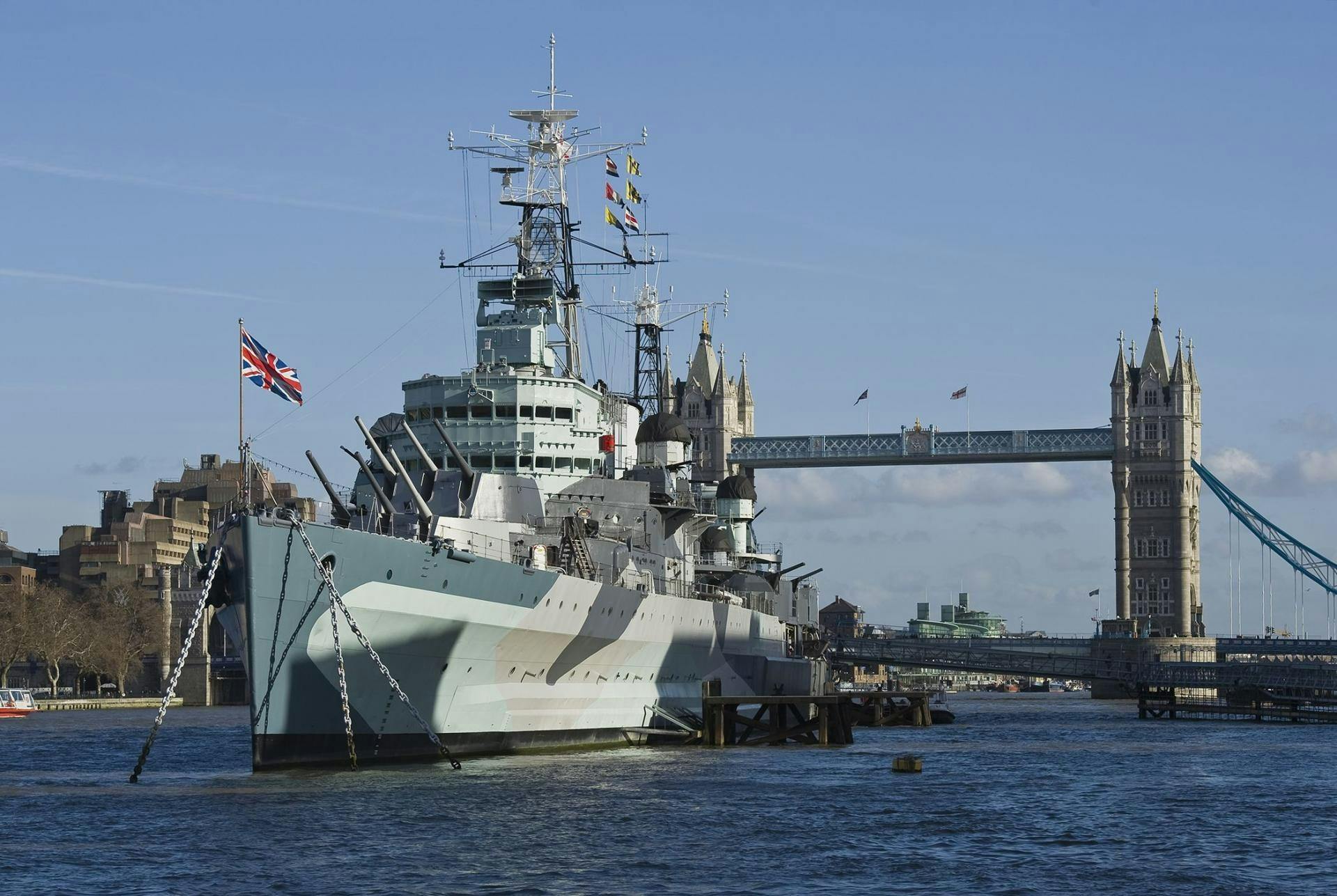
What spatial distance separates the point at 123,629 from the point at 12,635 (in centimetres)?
1205

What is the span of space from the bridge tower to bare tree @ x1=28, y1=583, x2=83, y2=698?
7537cm

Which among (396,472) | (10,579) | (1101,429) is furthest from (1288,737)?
(10,579)

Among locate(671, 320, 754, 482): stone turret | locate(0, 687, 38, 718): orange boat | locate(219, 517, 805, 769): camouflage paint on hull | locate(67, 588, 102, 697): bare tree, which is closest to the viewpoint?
locate(219, 517, 805, 769): camouflage paint on hull

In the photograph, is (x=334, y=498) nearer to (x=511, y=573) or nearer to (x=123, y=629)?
(x=511, y=573)

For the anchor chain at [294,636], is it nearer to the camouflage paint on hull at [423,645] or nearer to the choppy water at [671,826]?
the camouflage paint on hull at [423,645]

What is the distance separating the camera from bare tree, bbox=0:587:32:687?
103681 mm

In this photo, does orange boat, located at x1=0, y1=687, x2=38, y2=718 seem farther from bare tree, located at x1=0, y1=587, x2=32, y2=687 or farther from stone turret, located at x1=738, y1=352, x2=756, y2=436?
stone turret, located at x1=738, y1=352, x2=756, y2=436

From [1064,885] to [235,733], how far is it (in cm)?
4089

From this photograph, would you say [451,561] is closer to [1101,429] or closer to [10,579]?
[1101,429]

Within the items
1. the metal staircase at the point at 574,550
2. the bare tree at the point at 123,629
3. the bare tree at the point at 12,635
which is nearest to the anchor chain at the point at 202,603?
the metal staircase at the point at 574,550

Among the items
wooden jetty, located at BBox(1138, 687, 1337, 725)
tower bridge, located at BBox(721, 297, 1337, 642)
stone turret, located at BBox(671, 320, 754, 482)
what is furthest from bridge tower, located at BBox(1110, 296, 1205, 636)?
wooden jetty, located at BBox(1138, 687, 1337, 725)

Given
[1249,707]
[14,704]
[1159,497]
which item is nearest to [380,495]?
[1249,707]

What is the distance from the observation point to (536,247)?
163 ft

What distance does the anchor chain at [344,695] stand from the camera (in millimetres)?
29891
